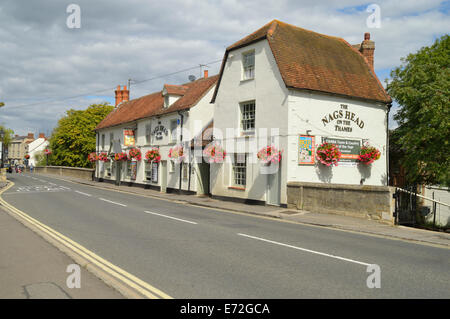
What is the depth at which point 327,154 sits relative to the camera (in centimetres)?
1769

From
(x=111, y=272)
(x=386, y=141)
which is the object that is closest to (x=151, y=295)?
(x=111, y=272)

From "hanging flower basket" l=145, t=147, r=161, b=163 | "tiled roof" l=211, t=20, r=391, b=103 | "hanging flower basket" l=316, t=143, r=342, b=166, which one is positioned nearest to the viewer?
"hanging flower basket" l=316, t=143, r=342, b=166

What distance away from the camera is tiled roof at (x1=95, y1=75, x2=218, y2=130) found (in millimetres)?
26475

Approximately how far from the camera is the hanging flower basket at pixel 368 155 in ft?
63.0

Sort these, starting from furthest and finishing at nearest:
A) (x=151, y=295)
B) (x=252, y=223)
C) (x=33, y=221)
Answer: (x=252, y=223) → (x=33, y=221) → (x=151, y=295)

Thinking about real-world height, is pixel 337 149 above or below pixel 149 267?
above

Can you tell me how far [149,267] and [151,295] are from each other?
4.99 ft

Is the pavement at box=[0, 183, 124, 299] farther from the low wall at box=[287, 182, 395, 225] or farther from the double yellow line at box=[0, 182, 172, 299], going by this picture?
the low wall at box=[287, 182, 395, 225]

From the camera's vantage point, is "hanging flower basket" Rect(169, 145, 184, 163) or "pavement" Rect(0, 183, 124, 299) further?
"hanging flower basket" Rect(169, 145, 184, 163)

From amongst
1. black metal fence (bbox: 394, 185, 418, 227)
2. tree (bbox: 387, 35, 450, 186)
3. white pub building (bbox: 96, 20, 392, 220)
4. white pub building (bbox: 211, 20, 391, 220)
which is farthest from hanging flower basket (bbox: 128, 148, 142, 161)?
black metal fence (bbox: 394, 185, 418, 227)

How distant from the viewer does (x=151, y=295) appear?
17.4ft

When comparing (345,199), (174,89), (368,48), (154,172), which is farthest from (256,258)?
(174,89)

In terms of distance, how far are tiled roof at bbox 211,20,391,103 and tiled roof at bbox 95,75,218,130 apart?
16.2 ft
